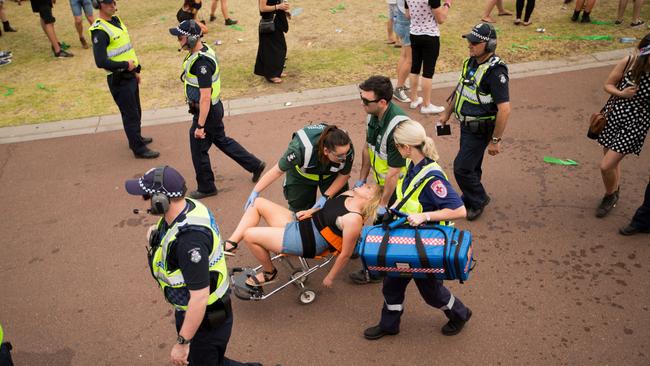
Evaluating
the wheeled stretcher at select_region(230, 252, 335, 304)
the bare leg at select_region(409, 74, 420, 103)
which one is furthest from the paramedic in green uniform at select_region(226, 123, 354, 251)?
the bare leg at select_region(409, 74, 420, 103)

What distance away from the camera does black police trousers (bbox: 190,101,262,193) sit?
6.03 metres

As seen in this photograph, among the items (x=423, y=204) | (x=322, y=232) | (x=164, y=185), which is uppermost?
(x=164, y=185)

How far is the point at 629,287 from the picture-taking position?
14.9 ft

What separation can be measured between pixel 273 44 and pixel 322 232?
5127mm

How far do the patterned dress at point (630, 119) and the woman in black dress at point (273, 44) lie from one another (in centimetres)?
520

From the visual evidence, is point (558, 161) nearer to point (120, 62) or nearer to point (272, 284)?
point (272, 284)

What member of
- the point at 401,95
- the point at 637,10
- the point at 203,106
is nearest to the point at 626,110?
the point at 401,95

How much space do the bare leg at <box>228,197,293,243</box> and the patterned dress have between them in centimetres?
317

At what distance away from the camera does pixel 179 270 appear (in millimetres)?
3168

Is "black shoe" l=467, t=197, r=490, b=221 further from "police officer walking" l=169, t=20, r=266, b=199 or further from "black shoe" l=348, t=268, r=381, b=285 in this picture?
"police officer walking" l=169, t=20, r=266, b=199

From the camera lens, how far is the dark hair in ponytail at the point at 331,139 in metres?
4.27

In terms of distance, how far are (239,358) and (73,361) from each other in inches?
52.0

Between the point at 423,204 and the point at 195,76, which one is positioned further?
the point at 195,76

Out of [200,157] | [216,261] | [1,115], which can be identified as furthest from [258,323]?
[1,115]
